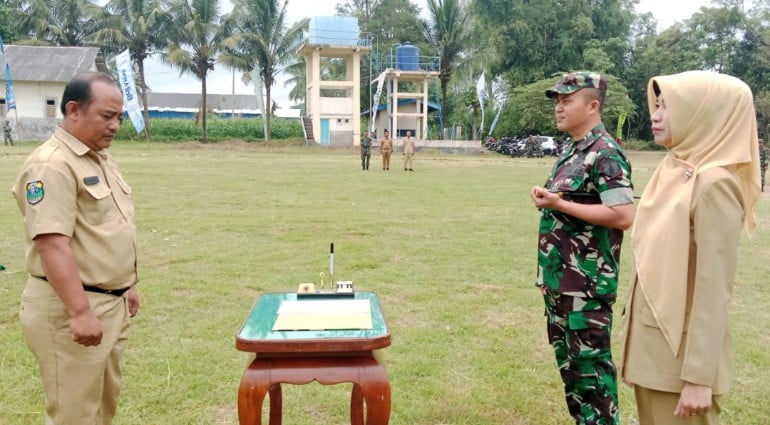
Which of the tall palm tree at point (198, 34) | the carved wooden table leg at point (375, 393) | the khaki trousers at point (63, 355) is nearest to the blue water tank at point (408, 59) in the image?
the tall palm tree at point (198, 34)

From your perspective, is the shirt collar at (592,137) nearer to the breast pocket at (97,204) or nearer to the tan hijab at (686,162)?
the tan hijab at (686,162)

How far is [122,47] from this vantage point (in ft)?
117

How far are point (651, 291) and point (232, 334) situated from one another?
3.18 metres

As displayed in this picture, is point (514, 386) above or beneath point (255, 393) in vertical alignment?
beneath

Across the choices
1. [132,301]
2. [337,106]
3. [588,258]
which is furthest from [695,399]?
[337,106]

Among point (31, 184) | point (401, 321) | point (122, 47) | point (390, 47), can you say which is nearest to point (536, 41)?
point (390, 47)

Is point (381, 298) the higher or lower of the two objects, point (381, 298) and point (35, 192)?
the lower

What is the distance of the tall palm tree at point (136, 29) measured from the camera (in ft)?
112

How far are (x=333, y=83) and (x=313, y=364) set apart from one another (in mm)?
32133

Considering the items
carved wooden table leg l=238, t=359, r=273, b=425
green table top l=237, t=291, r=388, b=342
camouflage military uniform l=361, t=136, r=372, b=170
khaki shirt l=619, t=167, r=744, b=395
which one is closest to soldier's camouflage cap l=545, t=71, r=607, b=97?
khaki shirt l=619, t=167, r=744, b=395

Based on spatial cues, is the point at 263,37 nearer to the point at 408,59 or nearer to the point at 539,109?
the point at 408,59

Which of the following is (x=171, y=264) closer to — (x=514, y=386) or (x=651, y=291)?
(x=514, y=386)

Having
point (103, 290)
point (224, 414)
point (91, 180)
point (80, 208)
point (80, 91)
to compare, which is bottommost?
point (224, 414)

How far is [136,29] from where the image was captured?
3428cm
